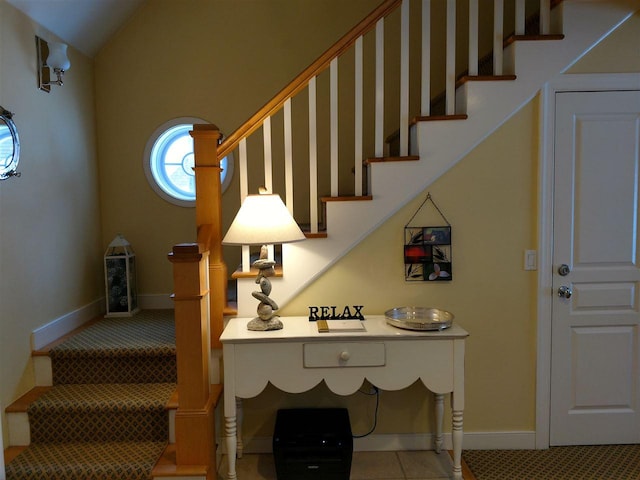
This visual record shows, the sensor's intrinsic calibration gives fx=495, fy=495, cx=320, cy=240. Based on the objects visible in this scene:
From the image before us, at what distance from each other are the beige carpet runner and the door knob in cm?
218

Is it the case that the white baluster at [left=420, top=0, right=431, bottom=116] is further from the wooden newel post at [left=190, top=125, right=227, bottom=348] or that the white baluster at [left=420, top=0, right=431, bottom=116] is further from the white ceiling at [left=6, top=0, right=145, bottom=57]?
the white ceiling at [left=6, top=0, right=145, bottom=57]

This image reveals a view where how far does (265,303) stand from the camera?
246 cm

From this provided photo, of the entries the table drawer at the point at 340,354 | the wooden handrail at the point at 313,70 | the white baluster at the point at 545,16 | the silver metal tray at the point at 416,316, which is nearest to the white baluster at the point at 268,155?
the wooden handrail at the point at 313,70

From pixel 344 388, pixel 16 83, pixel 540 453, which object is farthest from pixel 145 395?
pixel 540 453

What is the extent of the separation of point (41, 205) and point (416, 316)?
2260mm

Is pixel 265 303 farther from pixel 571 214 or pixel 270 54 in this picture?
pixel 270 54

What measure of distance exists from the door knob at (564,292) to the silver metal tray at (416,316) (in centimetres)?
66

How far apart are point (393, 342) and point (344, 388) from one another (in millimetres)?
321

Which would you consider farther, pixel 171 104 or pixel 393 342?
pixel 171 104

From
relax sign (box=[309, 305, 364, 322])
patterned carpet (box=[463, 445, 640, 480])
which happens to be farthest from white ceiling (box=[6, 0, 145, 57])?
patterned carpet (box=[463, 445, 640, 480])

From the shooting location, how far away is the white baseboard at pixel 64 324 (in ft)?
9.28

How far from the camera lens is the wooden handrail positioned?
2.54 meters

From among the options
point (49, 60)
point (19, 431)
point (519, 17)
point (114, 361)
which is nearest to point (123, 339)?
point (114, 361)

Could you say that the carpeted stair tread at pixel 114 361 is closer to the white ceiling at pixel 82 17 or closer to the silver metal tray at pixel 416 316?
the silver metal tray at pixel 416 316
